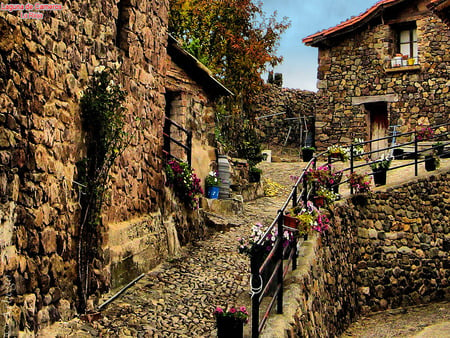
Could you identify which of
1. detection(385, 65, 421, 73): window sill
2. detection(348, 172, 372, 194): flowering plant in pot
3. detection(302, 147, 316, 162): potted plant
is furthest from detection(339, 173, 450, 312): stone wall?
detection(302, 147, 316, 162): potted plant

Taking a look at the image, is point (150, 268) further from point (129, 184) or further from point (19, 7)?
point (19, 7)

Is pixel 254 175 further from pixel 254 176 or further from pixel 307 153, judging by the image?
pixel 307 153

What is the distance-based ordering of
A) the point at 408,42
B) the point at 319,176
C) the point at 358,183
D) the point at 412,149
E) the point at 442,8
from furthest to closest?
the point at 408,42, the point at 412,149, the point at 442,8, the point at 358,183, the point at 319,176

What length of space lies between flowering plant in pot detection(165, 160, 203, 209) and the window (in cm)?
1095

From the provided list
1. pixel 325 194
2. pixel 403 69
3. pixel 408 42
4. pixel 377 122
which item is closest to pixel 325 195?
pixel 325 194

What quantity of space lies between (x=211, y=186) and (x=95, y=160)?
546 centimetres

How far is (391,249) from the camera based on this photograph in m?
9.98

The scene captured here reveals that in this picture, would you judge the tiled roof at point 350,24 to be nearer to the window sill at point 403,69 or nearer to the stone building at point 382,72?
the stone building at point 382,72

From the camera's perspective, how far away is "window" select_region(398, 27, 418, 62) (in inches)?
632

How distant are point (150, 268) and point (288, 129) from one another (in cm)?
1699

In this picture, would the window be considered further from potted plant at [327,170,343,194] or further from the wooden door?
potted plant at [327,170,343,194]

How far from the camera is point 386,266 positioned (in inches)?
389

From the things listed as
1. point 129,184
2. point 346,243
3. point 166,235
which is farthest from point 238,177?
point 129,184

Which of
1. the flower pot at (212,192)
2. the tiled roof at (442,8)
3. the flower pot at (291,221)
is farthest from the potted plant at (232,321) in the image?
the tiled roof at (442,8)
